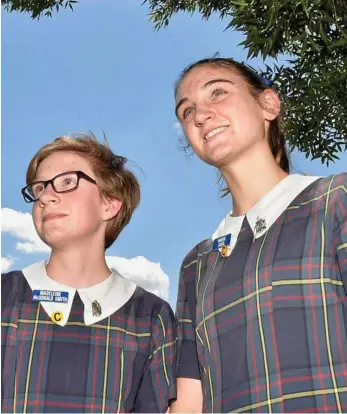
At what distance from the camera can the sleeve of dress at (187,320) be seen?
2.74 m

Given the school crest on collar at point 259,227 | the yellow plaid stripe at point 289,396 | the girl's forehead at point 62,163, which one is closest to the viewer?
the yellow plaid stripe at point 289,396

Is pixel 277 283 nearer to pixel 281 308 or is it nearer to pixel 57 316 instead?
pixel 281 308

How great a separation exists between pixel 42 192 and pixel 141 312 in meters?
0.70

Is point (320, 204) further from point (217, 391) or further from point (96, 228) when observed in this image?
point (96, 228)

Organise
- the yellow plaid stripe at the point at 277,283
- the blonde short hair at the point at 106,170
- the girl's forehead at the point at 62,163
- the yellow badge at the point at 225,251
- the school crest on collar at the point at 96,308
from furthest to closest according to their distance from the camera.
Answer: the blonde short hair at the point at 106,170, the girl's forehead at the point at 62,163, the school crest on collar at the point at 96,308, the yellow badge at the point at 225,251, the yellow plaid stripe at the point at 277,283

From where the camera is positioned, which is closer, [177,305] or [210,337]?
[210,337]

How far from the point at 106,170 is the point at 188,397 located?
3.86 ft

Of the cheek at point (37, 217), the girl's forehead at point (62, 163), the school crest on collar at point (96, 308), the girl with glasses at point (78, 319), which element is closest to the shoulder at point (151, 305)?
the girl with glasses at point (78, 319)

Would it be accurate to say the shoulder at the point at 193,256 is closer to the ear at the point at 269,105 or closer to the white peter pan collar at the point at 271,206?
the white peter pan collar at the point at 271,206

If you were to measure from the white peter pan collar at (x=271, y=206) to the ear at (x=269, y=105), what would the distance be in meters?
0.35

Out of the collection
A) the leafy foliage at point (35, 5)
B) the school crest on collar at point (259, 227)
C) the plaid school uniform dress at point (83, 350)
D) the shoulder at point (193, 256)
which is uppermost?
the leafy foliage at point (35, 5)

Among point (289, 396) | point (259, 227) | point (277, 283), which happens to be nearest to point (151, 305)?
point (259, 227)

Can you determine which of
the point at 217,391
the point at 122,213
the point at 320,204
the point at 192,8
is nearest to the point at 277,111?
the point at 320,204

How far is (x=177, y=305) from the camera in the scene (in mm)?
2934
